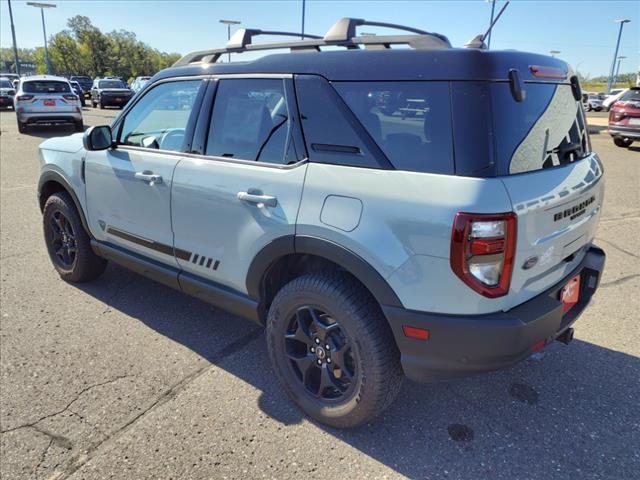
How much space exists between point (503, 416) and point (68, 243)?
3721 mm

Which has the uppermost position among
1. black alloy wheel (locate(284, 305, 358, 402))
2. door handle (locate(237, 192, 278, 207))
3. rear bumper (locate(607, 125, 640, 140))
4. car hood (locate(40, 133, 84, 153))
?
car hood (locate(40, 133, 84, 153))

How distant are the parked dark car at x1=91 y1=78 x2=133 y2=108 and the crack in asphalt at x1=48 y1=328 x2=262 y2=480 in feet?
88.4

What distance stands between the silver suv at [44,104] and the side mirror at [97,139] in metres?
14.2

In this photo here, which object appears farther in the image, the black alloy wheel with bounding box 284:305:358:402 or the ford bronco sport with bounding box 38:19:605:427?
the black alloy wheel with bounding box 284:305:358:402

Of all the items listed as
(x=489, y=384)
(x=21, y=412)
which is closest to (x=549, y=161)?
(x=489, y=384)

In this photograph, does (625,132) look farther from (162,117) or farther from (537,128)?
(162,117)

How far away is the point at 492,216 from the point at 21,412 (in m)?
2.65

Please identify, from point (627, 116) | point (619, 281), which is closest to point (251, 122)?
point (619, 281)

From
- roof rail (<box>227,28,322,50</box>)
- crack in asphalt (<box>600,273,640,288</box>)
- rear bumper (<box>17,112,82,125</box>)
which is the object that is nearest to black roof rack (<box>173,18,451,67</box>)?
roof rail (<box>227,28,322,50</box>)

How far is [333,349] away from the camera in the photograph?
2.45m

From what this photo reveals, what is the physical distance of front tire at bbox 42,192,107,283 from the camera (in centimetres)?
401

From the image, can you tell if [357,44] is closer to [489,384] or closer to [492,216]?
[492,216]

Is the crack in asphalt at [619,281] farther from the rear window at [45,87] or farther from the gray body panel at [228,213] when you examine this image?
the rear window at [45,87]

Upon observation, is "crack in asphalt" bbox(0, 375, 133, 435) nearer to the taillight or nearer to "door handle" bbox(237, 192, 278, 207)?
"door handle" bbox(237, 192, 278, 207)
